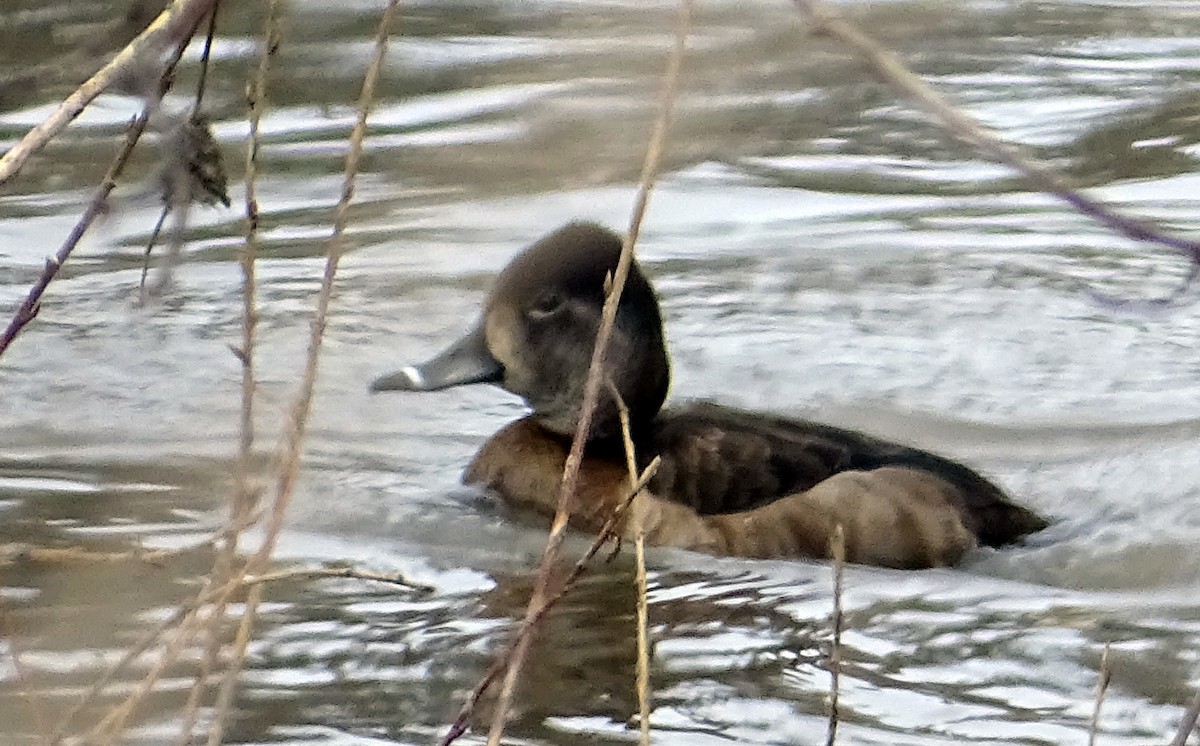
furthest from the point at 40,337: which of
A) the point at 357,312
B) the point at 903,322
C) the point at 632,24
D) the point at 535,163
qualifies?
the point at 535,163

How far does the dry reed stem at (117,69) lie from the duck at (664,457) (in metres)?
3.03

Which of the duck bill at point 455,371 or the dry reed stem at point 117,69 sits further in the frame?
the duck bill at point 455,371

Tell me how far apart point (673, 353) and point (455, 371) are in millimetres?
1657

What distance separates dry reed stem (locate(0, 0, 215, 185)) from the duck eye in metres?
3.33

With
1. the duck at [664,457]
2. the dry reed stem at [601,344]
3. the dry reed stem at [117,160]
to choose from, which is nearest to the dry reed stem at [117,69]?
the dry reed stem at [117,160]

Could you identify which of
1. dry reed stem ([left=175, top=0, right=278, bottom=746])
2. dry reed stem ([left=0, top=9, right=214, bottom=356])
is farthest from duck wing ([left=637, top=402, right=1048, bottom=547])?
dry reed stem ([left=175, top=0, right=278, bottom=746])

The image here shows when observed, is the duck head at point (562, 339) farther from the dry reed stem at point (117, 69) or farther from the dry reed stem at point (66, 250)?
the dry reed stem at point (117, 69)

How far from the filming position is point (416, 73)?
10.7 m

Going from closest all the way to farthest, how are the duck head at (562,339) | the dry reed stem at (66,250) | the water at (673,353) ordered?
the dry reed stem at (66,250) < the water at (673,353) < the duck head at (562,339)

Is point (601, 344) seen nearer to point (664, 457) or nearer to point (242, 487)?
point (242, 487)

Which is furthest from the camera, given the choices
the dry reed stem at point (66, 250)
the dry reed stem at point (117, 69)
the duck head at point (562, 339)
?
the duck head at point (562, 339)

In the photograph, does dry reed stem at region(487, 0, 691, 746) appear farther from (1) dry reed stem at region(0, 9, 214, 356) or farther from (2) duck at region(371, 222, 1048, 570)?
(2) duck at region(371, 222, 1048, 570)

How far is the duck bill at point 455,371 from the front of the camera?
638 cm

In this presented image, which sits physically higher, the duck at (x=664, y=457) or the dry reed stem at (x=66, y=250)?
the dry reed stem at (x=66, y=250)
